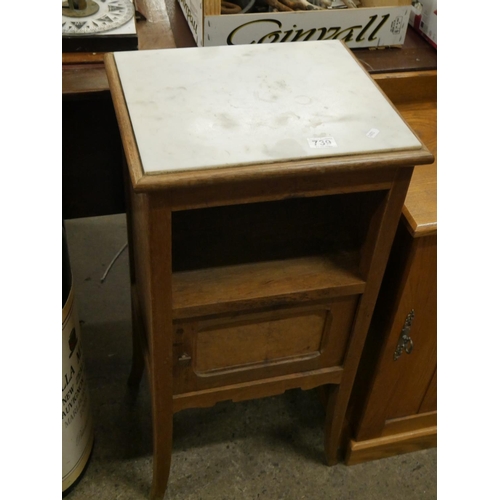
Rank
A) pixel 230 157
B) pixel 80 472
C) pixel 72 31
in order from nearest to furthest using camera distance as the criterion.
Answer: pixel 230 157 < pixel 72 31 < pixel 80 472

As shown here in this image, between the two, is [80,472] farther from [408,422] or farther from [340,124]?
[340,124]

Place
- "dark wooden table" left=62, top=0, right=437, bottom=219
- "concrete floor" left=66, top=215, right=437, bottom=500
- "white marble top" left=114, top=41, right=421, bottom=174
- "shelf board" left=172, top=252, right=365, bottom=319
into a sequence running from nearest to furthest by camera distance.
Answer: "white marble top" left=114, top=41, right=421, bottom=174 → "shelf board" left=172, top=252, right=365, bottom=319 → "dark wooden table" left=62, top=0, right=437, bottom=219 → "concrete floor" left=66, top=215, right=437, bottom=500

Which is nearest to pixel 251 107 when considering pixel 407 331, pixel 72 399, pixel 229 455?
pixel 407 331

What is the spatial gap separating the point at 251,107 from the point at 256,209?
28 centimetres

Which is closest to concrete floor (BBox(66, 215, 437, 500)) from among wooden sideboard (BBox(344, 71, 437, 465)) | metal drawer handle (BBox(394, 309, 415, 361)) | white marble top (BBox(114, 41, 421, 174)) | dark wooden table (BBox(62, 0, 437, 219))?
wooden sideboard (BBox(344, 71, 437, 465))

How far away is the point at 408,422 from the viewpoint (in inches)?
53.8

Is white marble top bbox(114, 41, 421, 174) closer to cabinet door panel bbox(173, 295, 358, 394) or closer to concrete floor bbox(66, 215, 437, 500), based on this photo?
cabinet door panel bbox(173, 295, 358, 394)

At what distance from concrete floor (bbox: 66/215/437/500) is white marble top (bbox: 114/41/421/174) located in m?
0.88

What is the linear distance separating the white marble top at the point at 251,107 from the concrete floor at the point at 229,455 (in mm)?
876

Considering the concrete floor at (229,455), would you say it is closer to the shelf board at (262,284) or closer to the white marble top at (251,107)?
the shelf board at (262,284)

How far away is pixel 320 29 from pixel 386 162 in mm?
504

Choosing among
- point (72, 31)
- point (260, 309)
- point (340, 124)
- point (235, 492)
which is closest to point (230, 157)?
point (340, 124)

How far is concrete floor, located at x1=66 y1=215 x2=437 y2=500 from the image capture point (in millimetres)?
1330

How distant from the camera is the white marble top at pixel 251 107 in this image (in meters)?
0.76
